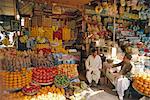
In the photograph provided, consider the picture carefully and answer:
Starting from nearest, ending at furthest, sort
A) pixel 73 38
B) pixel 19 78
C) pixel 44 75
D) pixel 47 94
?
pixel 19 78
pixel 47 94
pixel 44 75
pixel 73 38

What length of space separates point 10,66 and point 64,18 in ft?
14.1

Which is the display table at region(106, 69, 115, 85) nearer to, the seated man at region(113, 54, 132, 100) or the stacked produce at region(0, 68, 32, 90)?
the seated man at region(113, 54, 132, 100)

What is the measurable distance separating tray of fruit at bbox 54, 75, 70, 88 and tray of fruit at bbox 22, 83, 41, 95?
0.41 m

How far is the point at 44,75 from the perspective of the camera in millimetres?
3895

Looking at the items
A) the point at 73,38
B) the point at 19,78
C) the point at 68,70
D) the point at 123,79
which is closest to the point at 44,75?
the point at 19,78

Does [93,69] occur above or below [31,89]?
below

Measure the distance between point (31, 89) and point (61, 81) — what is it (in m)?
0.70

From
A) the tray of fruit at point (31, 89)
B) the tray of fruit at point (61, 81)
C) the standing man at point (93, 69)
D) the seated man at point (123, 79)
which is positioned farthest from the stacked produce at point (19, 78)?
the standing man at point (93, 69)

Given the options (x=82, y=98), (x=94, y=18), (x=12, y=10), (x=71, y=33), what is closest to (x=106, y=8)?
(x=94, y=18)

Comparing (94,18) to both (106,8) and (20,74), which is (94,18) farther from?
(20,74)

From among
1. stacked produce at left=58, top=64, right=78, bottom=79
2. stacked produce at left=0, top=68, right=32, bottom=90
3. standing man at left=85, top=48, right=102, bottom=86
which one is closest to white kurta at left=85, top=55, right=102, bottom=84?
standing man at left=85, top=48, right=102, bottom=86

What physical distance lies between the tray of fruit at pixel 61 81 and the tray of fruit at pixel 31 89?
16.3 inches

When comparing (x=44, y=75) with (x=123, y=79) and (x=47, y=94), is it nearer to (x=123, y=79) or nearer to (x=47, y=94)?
(x=47, y=94)

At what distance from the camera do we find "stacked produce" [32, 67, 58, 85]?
3.86 meters
